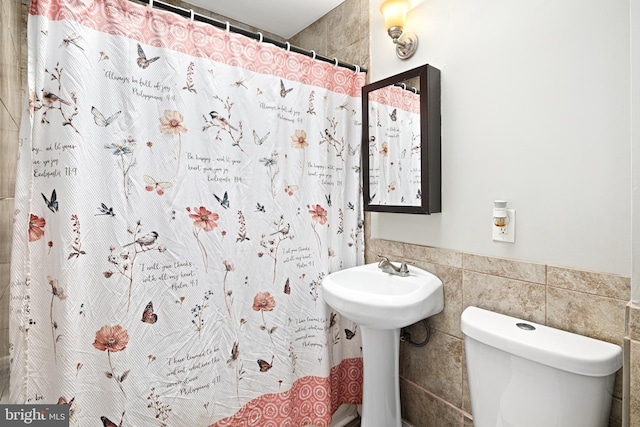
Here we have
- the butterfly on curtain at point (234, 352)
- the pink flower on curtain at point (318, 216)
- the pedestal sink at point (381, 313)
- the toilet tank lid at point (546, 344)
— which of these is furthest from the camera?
the pink flower on curtain at point (318, 216)

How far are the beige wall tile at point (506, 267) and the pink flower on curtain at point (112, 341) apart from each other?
1357 mm

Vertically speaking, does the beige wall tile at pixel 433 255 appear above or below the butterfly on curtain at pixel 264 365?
above

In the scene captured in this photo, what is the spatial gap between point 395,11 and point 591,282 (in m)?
1.36

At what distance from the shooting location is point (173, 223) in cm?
122

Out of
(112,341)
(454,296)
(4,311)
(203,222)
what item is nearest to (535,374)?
(454,296)

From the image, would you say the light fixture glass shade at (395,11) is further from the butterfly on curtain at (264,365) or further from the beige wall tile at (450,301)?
the butterfly on curtain at (264,365)

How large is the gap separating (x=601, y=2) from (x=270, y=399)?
1.94 m

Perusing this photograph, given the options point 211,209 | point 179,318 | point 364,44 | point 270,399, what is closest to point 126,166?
point 211,209

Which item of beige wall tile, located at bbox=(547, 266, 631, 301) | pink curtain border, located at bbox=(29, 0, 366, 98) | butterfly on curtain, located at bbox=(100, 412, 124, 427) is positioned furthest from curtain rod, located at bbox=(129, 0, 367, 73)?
butterfly on curtain, located at bbox=(100, 412, 124, 427)

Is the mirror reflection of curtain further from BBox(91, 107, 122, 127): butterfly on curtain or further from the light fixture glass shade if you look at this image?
BBox(91, 107, 122, 127): butterfly on curtain

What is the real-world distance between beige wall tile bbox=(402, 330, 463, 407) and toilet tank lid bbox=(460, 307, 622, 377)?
328mm

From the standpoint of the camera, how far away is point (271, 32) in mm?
2273

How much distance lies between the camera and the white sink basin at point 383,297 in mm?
1230

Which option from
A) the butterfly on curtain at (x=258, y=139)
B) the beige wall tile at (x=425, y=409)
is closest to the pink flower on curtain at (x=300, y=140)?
the butterfly on curtain at (x=258, y=139)
